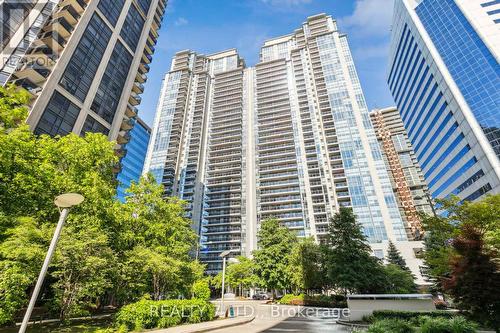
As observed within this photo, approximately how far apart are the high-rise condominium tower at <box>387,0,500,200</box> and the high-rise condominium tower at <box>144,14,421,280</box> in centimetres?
1415

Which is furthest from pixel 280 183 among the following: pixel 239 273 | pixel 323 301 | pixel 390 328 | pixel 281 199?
pixel 390 328

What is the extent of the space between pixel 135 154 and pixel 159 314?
7991cm

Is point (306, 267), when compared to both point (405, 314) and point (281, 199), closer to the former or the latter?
point (405, 314)

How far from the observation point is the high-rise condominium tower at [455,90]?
153 ft

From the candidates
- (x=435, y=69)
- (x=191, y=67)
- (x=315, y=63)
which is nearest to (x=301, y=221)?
(x=435, y=69)

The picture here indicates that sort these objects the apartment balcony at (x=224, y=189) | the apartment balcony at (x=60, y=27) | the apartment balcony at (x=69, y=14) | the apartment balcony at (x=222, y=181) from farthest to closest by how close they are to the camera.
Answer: the apartment balcony at (x=222, y=181), the apartment balcony at (x=224, y=189), the apartment balcony at (x=69, y=14), the apartment balcony at (x=60, y=27)

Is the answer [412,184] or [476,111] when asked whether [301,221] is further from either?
[412,184]

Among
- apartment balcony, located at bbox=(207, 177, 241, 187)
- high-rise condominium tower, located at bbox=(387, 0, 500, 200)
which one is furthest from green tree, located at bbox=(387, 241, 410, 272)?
apartment balcony, located at bbox=(207, 177, 241, 187)

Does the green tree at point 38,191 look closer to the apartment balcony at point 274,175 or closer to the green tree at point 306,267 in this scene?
the green tree at point 306,267

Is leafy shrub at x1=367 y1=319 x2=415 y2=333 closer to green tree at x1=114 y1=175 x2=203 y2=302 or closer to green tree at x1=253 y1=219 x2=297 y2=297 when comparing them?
green tree at x1=114 y1=175 x2=203 y2=302

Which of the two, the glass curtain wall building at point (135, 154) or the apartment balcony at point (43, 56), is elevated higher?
the glass curtain wall building at point (135, 154)

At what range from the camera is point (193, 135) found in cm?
9531

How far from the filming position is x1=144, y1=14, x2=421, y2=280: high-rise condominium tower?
217 feet

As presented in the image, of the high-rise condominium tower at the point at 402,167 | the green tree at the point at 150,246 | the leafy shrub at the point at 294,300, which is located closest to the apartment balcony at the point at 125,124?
the green tree at the point at 150,246
